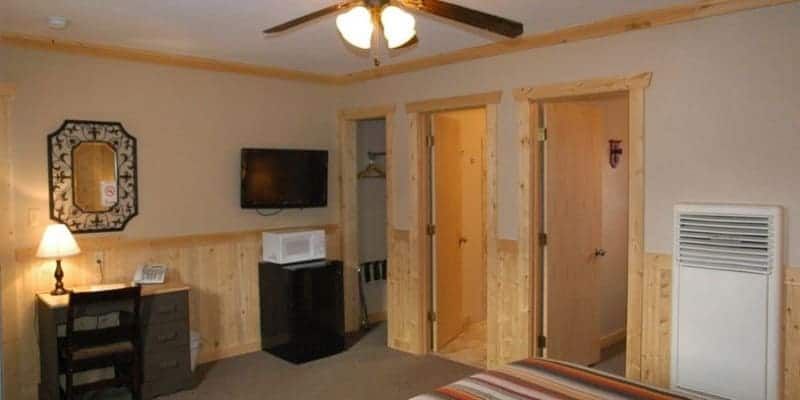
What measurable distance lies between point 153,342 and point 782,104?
13.3ft

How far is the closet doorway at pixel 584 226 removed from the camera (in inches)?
169

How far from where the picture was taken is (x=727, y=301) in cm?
314

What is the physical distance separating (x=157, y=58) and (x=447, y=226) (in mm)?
2713

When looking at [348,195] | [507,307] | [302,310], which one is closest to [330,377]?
[302,310]

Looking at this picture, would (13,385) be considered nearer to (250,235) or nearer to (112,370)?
(112,370)

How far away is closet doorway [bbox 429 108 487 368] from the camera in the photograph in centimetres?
507

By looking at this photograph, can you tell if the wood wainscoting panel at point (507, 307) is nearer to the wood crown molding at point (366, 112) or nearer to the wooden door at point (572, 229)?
the wooden door at point (572, 229)

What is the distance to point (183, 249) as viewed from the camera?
470 centimetres

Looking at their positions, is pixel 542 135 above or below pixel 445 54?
below

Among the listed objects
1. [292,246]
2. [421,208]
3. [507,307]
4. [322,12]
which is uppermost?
[322,12]

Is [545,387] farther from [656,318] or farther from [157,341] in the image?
[157,341]

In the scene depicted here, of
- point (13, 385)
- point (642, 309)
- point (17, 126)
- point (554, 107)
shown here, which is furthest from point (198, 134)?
point (642, 309)

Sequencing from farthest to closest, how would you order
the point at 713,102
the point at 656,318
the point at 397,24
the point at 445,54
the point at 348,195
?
the point at 348,195
the point at 445,54
the point at 656,318
the point at 713,102
the point at 397,24

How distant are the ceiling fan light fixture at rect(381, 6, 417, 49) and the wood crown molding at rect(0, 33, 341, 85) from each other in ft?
8.57
